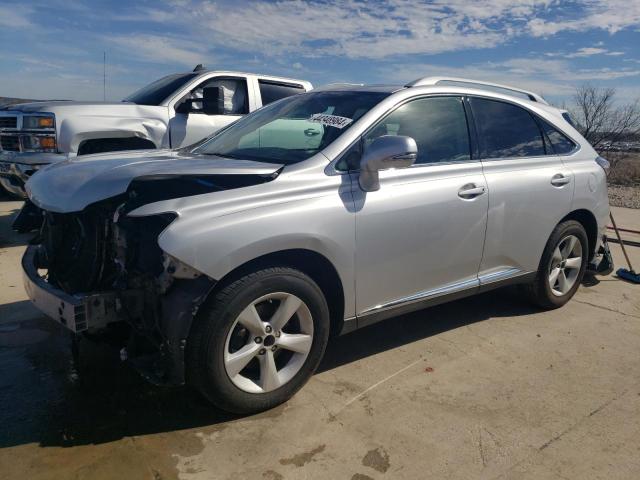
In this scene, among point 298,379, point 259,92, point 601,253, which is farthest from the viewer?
point 259,92

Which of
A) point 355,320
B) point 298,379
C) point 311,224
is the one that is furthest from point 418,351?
point 311,224

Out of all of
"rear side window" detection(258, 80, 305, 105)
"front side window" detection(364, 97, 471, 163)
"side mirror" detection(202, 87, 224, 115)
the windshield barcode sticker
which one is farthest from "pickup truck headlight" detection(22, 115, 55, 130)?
"front side window" detection(364, 97, 471, 163)

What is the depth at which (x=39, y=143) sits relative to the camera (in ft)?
20.9

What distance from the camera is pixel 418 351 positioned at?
379 cm

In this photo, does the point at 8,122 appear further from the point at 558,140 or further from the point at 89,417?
the point at 558,140

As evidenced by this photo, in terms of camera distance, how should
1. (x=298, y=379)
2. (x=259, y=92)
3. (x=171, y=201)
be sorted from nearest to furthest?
(x=171, y=201) < (x=298, y=379) < (x=259, y=92)

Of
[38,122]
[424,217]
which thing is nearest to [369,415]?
[424,217]

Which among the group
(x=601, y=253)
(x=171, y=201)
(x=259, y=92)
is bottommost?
(x=601, y=253)

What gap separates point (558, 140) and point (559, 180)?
451mm

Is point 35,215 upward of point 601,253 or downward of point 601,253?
upward

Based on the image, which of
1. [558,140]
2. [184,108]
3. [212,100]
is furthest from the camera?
[184,108]

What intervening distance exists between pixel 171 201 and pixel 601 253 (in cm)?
431

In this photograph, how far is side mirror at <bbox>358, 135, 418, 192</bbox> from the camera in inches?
118

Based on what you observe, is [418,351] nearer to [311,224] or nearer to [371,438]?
[371,438]
